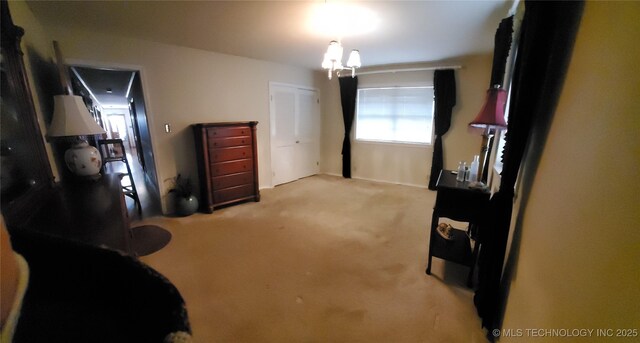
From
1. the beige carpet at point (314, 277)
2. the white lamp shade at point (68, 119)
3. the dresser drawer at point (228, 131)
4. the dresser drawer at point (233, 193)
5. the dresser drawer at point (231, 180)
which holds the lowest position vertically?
the beige carpet at point (314, 277)

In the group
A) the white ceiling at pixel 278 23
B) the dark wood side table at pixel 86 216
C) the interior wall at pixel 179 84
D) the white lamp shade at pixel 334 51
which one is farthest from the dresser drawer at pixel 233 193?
the white lamp shade at pixel 334 51

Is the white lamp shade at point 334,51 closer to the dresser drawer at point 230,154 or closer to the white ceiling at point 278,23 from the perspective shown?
the white ceiling at point 278,23

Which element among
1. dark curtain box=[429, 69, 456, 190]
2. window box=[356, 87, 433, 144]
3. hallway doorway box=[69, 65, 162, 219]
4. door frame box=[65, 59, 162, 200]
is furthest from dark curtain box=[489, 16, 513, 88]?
hallway doorway box=[69, 65, 162, 219]

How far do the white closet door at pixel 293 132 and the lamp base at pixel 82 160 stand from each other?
2671 mm

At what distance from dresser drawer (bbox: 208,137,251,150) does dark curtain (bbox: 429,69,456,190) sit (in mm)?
3167

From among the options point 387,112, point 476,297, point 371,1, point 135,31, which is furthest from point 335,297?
point 387,112

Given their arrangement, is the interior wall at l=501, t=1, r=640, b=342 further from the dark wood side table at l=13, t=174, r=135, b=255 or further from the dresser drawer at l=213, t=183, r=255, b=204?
the dresser drawer at l=213, t=183, r=255, b=204

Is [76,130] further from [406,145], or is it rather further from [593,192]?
[406,145]

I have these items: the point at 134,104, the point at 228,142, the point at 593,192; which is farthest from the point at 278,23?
the point at 134,104

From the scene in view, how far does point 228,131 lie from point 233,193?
3.04ft

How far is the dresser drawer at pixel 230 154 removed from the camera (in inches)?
130

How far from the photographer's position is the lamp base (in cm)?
189

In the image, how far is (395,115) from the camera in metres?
4.56

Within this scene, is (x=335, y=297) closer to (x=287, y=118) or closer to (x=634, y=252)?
(x=634, y=252)
